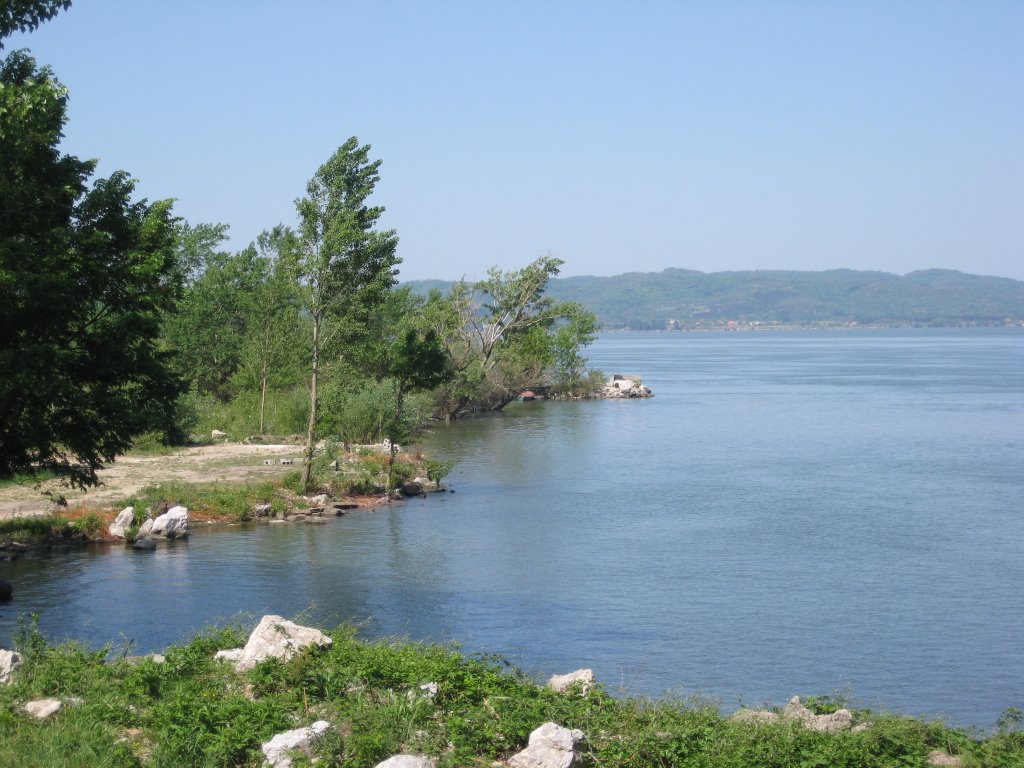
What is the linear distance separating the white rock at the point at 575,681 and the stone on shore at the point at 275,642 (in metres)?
2.91

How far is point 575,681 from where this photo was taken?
43.3 ft

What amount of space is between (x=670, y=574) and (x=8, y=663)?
53.4 feet

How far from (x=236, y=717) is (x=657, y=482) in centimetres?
3095

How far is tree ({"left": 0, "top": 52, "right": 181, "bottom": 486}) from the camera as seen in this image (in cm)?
1538

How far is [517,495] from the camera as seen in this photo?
37938 millimetres

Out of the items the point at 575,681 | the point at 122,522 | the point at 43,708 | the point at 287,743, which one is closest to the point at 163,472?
the point at 122,522

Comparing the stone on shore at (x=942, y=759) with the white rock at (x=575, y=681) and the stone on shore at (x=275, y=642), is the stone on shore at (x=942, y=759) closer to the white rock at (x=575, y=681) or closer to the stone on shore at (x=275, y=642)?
the white rock at (x=575, y=681)

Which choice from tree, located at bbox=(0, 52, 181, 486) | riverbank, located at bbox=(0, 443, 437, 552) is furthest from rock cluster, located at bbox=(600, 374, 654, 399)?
tree, located at bbox=(0, 52, 181, 486)

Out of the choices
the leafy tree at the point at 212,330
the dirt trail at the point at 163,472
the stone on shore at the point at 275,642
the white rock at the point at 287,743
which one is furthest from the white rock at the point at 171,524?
the leafy tree at the point at 212,330

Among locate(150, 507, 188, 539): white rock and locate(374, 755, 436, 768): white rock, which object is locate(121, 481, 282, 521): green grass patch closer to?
locate(150, 507, 188, 539): white rock

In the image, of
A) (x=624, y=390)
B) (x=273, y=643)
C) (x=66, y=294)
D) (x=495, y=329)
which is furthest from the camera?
(x=624, y=390)

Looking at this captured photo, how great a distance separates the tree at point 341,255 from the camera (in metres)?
33.5

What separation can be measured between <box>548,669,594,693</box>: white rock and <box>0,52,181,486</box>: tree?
26.3 ft

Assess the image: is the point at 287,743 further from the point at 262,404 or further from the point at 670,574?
the point at 262,404
